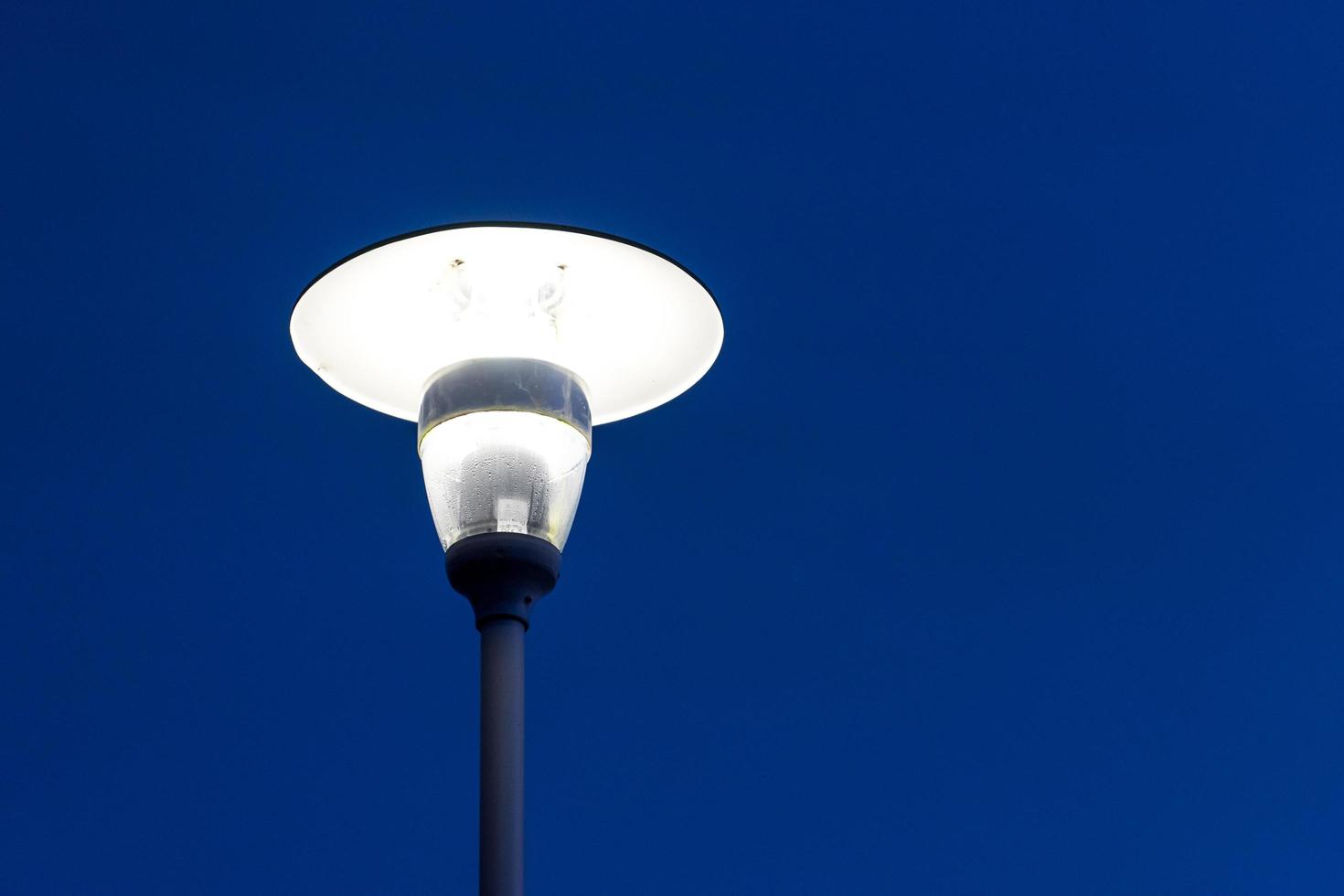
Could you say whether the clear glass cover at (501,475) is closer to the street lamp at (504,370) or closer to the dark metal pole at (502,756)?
the street lamp at (504,370)

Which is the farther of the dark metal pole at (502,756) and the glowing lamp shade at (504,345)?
the glowing lamp shade at (504,345)

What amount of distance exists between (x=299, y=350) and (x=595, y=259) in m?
0.71

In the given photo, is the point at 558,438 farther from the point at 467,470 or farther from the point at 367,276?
the point at 367,276

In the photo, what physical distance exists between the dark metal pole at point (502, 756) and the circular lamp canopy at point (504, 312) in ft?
1.85

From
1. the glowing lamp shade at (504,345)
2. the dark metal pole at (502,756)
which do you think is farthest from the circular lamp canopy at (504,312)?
the dark metal pole at (502,756)

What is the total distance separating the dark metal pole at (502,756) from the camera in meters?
3.69

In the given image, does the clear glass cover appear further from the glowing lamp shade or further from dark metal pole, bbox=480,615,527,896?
dark metal pole, bbox=480,615,527,896

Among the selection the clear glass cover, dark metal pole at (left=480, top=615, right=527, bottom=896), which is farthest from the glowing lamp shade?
dark metal pole at (left=480, top=615, right=527, bottom=896)

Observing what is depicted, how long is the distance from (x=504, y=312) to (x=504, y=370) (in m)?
→ 0.14

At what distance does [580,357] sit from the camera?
4258 millimetres

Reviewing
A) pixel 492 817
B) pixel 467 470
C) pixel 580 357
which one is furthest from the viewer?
pixel 580 357

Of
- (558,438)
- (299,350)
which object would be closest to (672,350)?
(558,438)

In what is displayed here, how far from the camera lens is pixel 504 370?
13.4 ft

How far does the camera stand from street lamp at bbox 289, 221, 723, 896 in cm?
394
